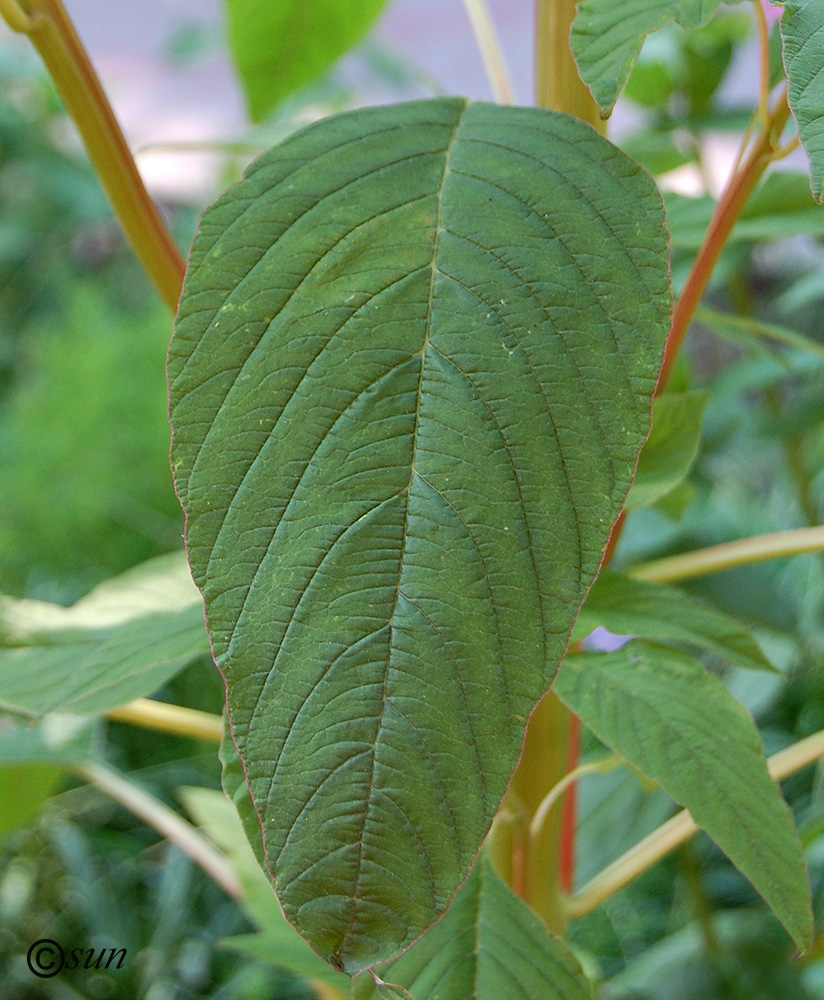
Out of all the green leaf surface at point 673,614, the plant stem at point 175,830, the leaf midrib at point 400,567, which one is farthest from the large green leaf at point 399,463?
the plant stem at point 175,830

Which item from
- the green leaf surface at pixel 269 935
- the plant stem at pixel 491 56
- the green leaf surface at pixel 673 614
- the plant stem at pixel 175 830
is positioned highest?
the plant stem at pixel 491 56

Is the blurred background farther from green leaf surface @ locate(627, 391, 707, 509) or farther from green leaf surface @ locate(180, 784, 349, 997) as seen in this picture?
green leaf surface @ locate(180, 784, 349, 997)

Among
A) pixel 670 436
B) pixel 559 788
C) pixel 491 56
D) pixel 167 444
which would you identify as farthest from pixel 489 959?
pixel 167 444

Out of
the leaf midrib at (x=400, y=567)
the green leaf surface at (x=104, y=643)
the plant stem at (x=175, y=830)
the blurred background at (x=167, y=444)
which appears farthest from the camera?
the blurred background at (x=167, y=444)

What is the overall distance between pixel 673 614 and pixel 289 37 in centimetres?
25

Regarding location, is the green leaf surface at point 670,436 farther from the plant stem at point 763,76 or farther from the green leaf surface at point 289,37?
the green leaf surface at point 289,37

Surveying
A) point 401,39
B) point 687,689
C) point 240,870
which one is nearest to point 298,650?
point 687,689

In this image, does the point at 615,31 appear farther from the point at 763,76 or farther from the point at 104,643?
the point at 104,643

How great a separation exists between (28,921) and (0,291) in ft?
4.40

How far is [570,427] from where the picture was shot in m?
0.18

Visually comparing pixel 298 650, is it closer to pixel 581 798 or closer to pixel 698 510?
pixel 581 798

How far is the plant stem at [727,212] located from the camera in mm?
230

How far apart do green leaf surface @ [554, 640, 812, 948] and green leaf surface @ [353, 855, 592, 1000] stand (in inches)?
2.3

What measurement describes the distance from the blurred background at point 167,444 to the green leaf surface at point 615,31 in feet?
0.47
